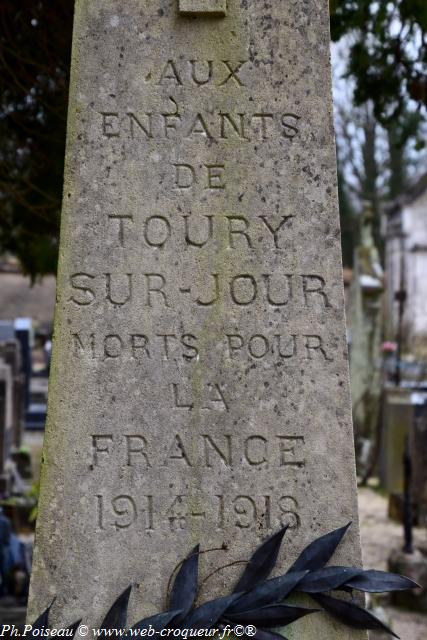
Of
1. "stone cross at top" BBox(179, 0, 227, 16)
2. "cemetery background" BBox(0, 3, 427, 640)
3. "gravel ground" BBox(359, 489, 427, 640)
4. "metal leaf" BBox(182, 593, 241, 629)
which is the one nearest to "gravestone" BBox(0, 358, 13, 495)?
"cemetery background" BBox(0, 3, 427, 640)

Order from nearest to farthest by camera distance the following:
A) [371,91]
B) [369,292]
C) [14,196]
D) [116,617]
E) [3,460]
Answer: [116,617], [14,196], [371,91], [3,460], [369,292]

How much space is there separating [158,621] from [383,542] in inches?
229

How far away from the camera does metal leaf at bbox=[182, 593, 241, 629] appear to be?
2834 mm

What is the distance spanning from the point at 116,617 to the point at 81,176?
4.37 feet

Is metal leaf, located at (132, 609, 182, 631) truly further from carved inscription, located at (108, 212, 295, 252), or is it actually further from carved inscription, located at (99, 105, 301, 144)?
carved inscription, located at (99, 105, 301, 144)

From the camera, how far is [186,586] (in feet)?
9.43

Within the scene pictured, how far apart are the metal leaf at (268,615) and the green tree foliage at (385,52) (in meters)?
2.98

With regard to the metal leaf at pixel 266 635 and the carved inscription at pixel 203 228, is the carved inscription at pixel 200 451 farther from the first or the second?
the carved inscription at pixel 203 228

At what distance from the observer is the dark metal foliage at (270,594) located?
2.85m

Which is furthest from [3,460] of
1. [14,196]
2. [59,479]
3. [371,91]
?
[59,479]

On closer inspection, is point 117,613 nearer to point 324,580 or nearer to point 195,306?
point 324,580

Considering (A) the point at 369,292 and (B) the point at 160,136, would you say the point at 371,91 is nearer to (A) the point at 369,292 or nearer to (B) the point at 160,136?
(B) the point at 160,136

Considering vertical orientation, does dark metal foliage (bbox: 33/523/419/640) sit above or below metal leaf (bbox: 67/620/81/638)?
above

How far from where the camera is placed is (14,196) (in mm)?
5602
